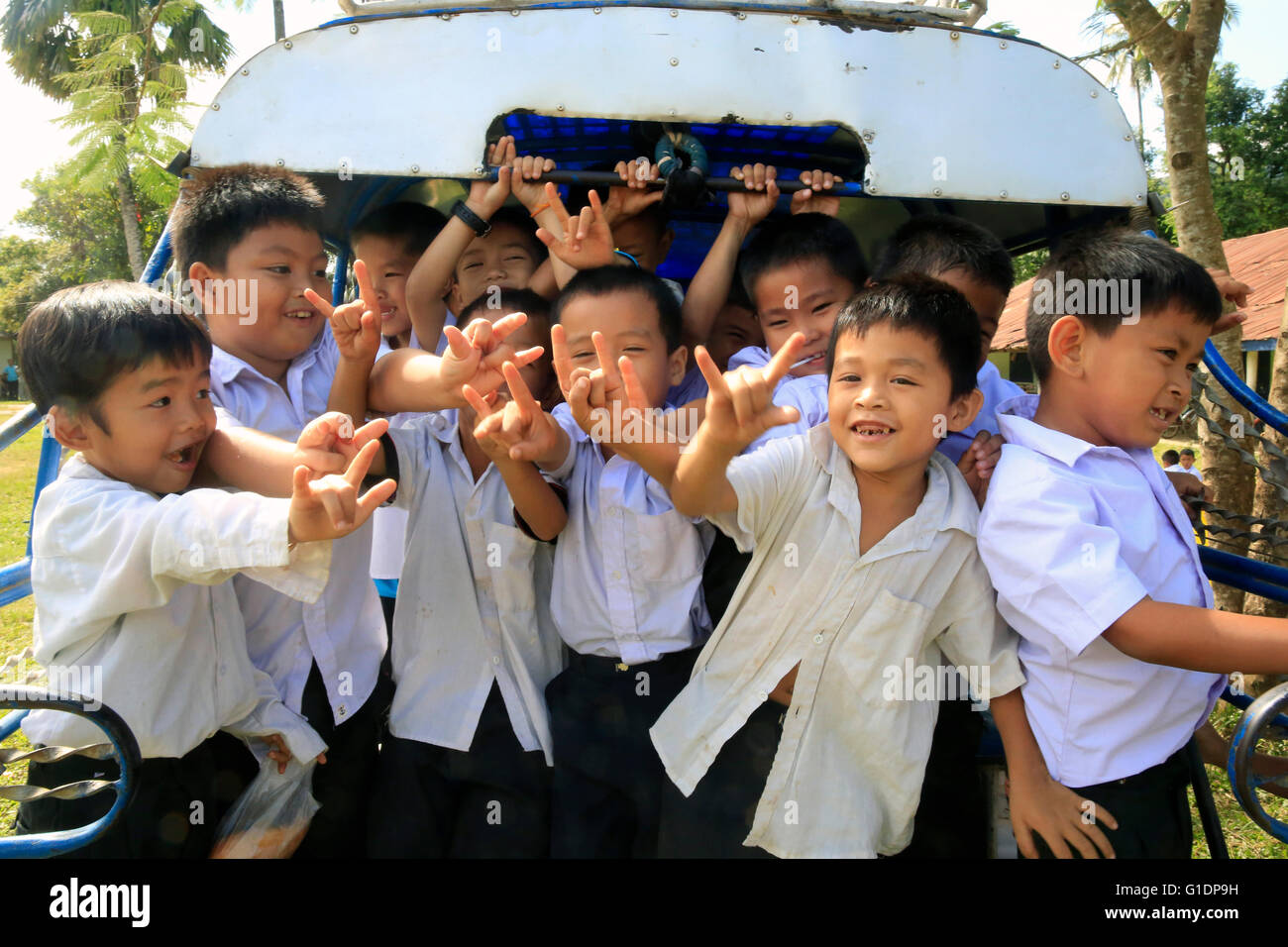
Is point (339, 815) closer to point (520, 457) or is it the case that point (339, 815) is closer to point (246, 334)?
point (520, 457)

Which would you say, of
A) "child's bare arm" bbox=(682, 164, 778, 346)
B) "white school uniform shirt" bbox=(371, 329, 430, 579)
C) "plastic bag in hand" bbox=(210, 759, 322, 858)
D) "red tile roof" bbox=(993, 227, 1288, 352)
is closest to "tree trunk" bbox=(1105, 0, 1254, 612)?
"child's bare arm" bbox=(682, 164, 778, 346)

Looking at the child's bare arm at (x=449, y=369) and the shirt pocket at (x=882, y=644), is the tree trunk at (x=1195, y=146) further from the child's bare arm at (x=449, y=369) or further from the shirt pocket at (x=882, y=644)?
the child's bare arm at (x=449, y=369)

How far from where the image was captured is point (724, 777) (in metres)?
1.96

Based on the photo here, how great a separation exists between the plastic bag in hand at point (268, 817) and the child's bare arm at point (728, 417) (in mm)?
1168

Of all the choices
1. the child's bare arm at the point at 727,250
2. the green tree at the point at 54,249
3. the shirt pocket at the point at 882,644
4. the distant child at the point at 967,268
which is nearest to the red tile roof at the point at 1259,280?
the distant child at the point at 967,268

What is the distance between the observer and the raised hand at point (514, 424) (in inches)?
69.6

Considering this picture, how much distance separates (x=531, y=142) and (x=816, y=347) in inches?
53.5

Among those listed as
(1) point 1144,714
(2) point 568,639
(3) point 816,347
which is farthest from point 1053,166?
(2) point 568,639

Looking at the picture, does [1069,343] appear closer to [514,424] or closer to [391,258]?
[514,424]

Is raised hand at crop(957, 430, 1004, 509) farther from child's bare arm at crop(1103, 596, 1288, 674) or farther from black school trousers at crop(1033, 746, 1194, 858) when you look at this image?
black school trousers at crop(1033, 746, 1194, 858)

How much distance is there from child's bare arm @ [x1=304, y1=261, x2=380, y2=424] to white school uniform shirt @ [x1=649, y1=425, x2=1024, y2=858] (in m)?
0.87

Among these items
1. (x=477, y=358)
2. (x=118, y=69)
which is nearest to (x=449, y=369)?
(x=477, y=358)

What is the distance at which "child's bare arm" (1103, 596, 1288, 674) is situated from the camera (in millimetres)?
1558

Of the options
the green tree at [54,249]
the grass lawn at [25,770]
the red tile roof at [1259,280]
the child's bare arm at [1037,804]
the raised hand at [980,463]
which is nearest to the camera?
the child's bare arm at [1037,804]
